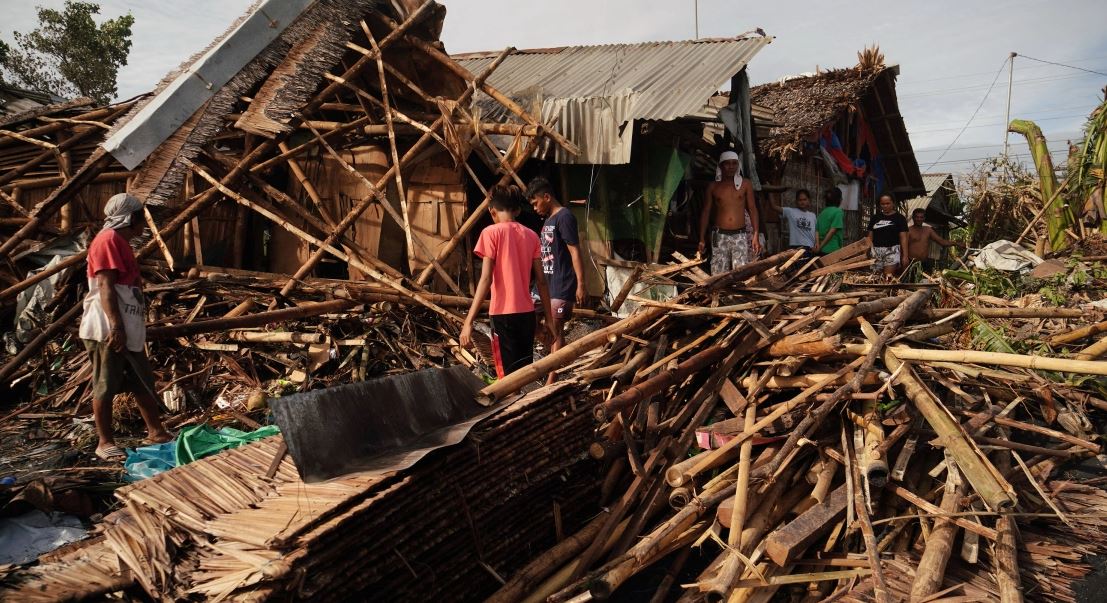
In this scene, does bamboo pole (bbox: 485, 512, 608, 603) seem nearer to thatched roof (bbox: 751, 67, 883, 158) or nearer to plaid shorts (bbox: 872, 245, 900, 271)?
→ plaid shorts (bbox: 872, 245, 900, 271)

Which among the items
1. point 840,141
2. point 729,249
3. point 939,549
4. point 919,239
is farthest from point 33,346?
point 840,141

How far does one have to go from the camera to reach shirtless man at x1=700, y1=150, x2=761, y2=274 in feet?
26.6

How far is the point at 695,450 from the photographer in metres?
4.17

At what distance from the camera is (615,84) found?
351 inches

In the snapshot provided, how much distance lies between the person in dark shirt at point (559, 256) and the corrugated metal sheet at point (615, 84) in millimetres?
2618

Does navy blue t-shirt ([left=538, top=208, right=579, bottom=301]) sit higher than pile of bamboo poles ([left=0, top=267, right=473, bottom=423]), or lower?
higher

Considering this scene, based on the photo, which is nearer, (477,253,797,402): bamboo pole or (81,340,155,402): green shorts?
(477,253,797,402): bamboo pole

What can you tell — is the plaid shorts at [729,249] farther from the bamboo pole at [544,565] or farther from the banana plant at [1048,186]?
the banana plant at [1048,186]

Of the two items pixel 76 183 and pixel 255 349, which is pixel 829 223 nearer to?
pixel 255 349

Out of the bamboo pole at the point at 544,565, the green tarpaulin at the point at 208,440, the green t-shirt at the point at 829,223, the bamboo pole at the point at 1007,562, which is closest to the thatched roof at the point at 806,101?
the green t-shirt at the point at 829,223

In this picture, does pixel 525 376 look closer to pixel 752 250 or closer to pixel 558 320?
pixel 558 320

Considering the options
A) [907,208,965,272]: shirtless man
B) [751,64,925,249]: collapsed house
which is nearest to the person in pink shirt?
[751,64,925,249]: collapsed house

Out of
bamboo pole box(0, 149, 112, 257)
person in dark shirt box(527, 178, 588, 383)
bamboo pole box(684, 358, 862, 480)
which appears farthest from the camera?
bamboo pole box(0, 149, 112, 257)

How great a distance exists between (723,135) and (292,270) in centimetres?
562
